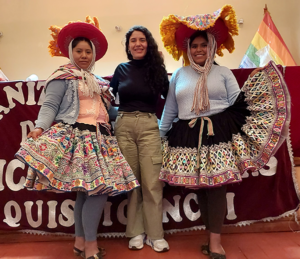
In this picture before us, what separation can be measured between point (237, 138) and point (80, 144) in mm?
759

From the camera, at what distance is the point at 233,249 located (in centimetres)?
123

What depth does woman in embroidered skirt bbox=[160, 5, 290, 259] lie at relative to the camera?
1.06 m

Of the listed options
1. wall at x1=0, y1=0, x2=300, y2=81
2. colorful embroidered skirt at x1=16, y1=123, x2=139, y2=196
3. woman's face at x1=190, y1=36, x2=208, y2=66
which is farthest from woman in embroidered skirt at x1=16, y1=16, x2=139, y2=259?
wall at x1=0, y1=0, x2=300, y2=81

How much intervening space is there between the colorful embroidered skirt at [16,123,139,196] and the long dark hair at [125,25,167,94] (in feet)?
1.31

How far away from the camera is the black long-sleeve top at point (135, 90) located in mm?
1314

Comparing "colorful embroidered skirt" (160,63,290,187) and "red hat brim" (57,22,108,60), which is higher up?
"red hat brim" (57,22,108,60)

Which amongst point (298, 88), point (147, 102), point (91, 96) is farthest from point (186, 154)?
point (298, 88)

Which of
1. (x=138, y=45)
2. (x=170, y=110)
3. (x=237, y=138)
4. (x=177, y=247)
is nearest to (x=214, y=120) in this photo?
(x=237, y=138)

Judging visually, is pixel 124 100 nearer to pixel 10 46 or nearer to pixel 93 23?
pixel 93 23

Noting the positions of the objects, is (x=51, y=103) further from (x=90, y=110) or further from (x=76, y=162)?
(x=76, y=162)

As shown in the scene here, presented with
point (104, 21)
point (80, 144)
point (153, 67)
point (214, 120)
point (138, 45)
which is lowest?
point (80, 144)

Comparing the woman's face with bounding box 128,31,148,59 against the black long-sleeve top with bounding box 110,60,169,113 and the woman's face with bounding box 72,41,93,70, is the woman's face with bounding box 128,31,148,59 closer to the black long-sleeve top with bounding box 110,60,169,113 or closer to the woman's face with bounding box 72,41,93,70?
the black long-sleeve top with bounding box 110,60,169,113

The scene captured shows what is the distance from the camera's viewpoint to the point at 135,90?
131cm

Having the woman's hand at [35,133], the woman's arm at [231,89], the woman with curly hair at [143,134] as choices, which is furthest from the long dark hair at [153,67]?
the woman's hand at [35,133]
